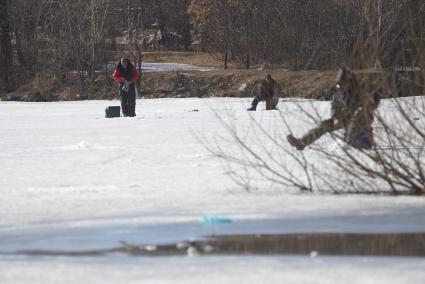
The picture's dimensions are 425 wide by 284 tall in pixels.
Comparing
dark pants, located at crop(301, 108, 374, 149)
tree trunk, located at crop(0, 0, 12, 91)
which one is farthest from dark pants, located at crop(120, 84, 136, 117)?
tree trunk, located at crop(0, 0, 12, 91)

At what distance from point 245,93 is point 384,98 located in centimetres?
3297

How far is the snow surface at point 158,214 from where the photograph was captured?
7223 millimetres

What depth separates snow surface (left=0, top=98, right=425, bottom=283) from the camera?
23.7ft

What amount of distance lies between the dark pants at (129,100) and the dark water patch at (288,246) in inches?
728

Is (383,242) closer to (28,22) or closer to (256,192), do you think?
(256,192)

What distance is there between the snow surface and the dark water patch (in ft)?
0.76

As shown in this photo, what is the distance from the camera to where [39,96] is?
48.2 meters

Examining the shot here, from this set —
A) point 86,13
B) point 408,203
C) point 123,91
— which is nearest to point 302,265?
point 408,203

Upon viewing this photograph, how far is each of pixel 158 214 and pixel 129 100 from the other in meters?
17.6

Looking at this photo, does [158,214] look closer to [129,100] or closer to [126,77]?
[126,77]

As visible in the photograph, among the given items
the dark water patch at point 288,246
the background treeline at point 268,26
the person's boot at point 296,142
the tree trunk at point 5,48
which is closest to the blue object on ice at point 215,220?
the dark water patch at point 288,246

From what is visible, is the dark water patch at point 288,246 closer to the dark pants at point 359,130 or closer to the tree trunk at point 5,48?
the dark pants at point 359,130

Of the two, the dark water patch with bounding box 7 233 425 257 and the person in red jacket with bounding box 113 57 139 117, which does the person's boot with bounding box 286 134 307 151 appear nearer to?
the dark water patch with bounding box 7 233 425 257

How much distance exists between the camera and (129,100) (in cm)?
2748
